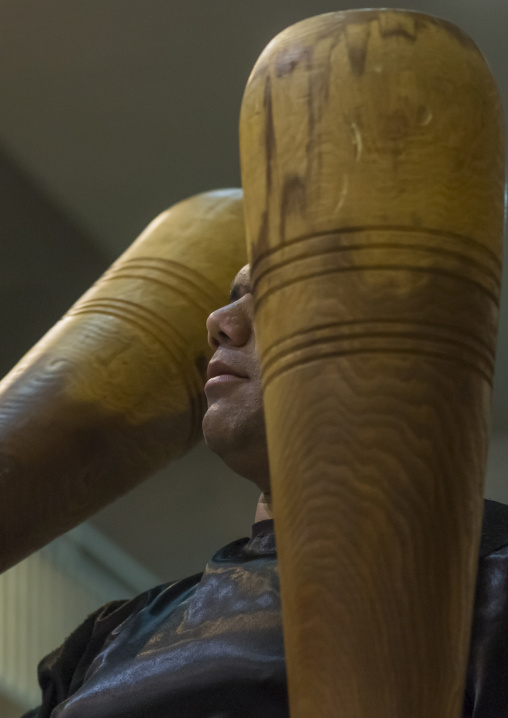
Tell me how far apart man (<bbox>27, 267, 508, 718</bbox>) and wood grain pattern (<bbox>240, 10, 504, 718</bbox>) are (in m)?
0.27

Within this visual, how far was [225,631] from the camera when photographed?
1051 millimetres

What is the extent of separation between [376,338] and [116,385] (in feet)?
2.06

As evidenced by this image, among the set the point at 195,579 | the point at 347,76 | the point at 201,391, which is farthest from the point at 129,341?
the point at 347,76

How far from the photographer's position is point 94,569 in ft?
8.93

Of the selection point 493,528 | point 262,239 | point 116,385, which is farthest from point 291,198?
point 116,385

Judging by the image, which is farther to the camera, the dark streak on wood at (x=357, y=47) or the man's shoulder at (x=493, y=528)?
the man's shoulder at (x=493, y=528)

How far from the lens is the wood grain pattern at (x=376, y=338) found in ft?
2.12

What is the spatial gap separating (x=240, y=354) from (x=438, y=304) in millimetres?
512

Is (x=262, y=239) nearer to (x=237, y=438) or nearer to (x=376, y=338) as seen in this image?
(x=376, y=338)

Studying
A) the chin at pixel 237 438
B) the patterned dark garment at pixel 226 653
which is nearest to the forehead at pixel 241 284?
the chin at pixel 237 438

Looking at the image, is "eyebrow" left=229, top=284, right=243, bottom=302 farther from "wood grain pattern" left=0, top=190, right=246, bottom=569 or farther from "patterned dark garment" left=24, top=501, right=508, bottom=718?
"patterned dark garment" left=24, top=501, right=508, bottom=718

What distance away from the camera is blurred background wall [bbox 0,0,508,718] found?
1953 millimetres

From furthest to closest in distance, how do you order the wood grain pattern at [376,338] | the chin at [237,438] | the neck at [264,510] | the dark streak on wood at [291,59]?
the neck at [264,510] < the chin at [237,438] < the dark streak on wood at [291,59] < the wood grain pattern at [376,338]

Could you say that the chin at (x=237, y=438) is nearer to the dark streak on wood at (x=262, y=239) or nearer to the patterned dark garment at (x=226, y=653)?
the patterned dark garment at (x=226, y=653)
